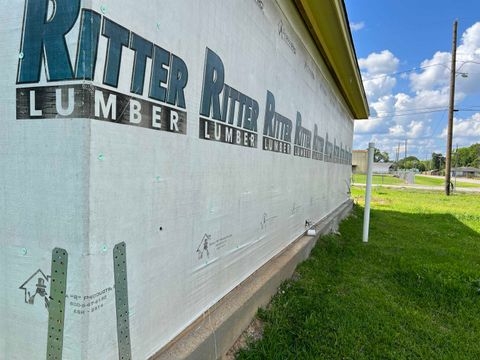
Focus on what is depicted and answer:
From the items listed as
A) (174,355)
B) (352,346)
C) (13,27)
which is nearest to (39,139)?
(13,27)

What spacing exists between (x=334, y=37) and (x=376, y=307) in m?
4.36

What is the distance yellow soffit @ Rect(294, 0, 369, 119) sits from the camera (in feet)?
14.7

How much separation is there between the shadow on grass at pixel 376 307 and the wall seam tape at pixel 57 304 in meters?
1.46

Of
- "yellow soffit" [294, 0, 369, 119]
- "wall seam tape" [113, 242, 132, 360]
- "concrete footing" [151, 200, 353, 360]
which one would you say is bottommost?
"concrete footing" [151, 200, 353, 360]

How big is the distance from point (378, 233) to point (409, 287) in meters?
3.85

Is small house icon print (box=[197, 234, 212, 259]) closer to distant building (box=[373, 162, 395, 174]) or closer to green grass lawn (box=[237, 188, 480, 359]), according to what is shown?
green grass lawn (box=[237, 188, 480, 359])

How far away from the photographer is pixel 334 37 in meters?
5.64

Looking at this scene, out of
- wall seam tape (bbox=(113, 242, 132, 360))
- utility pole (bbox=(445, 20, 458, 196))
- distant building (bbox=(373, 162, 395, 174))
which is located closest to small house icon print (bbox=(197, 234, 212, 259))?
wall seam tape (bbox=(113, 242, 132, 360))

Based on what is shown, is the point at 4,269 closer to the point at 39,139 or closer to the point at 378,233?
the point at 39,139

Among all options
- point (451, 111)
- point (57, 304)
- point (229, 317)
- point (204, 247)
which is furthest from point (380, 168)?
point (57, 304)

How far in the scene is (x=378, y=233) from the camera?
26.0ft

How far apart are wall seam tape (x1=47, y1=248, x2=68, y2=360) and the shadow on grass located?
1459mm

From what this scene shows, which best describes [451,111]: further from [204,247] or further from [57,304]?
[57,304]

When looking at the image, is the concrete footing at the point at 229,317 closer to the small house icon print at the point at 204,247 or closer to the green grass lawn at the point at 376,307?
the green grass lawn at the point at 376,307
